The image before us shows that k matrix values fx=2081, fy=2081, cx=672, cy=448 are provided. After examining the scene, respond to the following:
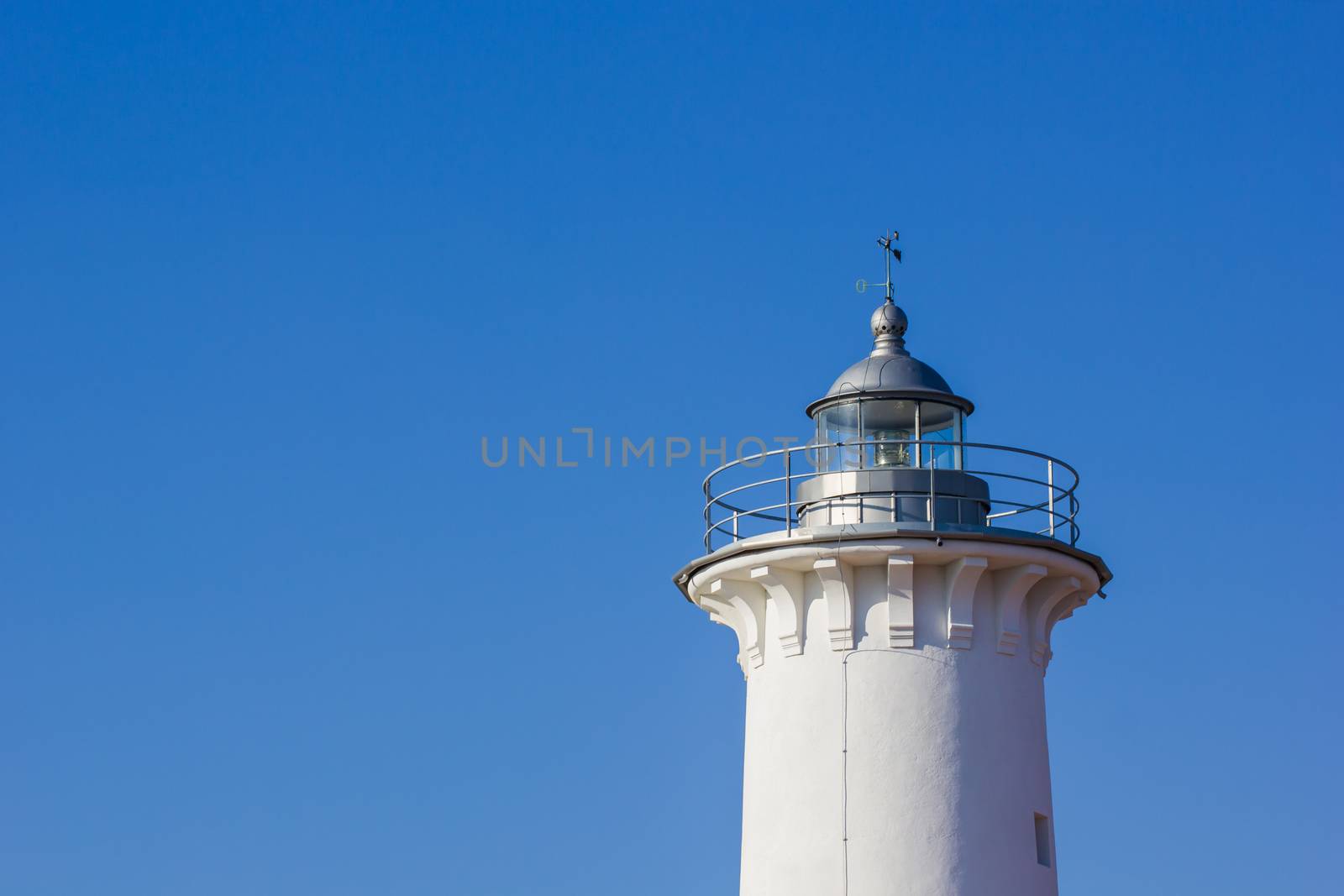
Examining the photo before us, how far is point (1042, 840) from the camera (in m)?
20.4

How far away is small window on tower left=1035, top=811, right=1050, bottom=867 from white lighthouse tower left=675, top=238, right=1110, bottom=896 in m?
0.02

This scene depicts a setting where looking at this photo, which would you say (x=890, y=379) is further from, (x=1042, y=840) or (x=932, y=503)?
(x=1042, y=840)

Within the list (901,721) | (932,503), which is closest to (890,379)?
(932,503)

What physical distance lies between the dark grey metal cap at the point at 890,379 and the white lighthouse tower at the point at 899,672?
34 mm

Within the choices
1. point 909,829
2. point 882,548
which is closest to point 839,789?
point 909,829

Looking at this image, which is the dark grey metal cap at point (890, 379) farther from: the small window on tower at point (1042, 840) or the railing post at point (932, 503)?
the small window on tower at point (1042, 840)

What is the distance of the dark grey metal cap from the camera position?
21234mm

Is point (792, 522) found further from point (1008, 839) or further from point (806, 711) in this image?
point (1008, 839)

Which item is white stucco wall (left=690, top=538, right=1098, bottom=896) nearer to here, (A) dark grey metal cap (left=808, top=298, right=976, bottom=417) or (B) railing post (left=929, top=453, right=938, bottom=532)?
(B) railing post (left=929, top=453, right=938, bottom=532)

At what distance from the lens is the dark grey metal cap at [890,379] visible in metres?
21.2

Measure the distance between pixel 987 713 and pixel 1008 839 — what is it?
1.21 m

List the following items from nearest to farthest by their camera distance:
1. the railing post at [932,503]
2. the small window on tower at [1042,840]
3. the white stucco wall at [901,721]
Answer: the white stucco wall at [901,721] < the railing post at [932,503] < the small window on tower at [1042,840]

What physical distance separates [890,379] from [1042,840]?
15.9 ft

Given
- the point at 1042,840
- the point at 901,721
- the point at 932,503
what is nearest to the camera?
the point at 901,721
